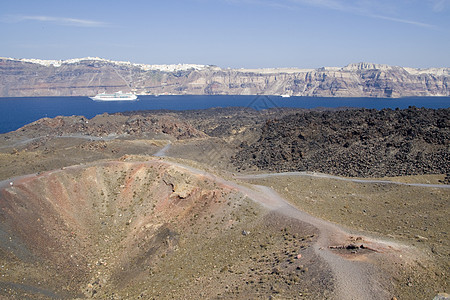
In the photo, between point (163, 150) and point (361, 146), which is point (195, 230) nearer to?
point (361, 146)

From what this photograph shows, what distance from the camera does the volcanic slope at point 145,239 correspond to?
21.3 m

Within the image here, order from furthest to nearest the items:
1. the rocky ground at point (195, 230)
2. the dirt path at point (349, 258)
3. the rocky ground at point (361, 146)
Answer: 1. the rocky ground at point (361, 146)
2. the rocky ground at point (195, 230)
3. the dirt path at point (349, 258)

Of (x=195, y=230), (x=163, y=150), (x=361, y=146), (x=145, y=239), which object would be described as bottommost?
(x=163, y=150)

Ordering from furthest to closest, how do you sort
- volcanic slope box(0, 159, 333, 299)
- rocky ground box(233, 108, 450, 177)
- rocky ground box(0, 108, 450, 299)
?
rocky ground box(233, 108, 450, 177) < volcanic slope box(0, 159, 333, 299) < rocky ground box(0, 108, 450, 299)

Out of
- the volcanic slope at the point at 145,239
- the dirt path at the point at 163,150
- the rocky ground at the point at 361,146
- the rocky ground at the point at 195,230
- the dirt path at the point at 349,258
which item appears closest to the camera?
the dirt path at the point at 349,258

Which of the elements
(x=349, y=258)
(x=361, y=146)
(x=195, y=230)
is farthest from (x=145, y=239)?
(x=361, y=146)

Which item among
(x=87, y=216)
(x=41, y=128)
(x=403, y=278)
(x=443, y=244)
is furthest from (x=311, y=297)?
(x=41, y=128)

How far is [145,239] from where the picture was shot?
28.2 m

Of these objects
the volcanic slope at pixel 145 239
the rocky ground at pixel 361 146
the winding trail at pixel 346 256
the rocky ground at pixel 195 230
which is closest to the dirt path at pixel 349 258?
the winding trail at pixel 346 256

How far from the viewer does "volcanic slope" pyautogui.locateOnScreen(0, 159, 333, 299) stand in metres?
21.3

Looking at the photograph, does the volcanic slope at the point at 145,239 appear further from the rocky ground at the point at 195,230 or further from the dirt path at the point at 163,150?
the dirt path at the point at 163,150

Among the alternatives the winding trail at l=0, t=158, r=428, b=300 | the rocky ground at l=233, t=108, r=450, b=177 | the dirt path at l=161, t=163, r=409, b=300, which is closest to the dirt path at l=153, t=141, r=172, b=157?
the rocky ground at l=233, t=108, r=450, b=177

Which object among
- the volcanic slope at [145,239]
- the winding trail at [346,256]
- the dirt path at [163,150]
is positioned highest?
the winding trail at [346,256]

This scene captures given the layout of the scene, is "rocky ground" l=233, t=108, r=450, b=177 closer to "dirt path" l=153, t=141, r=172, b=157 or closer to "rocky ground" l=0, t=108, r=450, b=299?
"rocky ground" l=0, t=108, r=450, b=299
